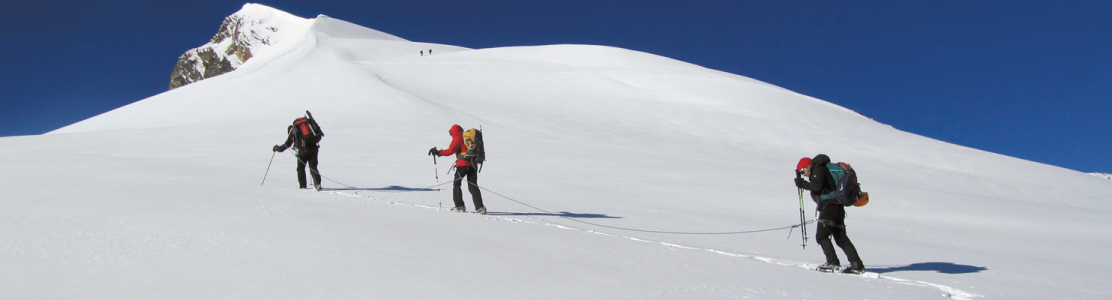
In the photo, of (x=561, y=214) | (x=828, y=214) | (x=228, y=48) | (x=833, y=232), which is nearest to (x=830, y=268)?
(x=833, y=232)

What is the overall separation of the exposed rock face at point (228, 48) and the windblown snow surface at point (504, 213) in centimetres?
9223

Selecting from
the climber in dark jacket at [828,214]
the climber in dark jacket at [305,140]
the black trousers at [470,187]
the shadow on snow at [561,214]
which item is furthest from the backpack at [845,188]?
the climber in dark jacket at [305,140]

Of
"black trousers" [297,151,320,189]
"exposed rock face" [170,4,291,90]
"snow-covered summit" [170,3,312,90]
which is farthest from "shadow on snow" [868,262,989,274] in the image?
"exposed rock face" [170,4,291,90]

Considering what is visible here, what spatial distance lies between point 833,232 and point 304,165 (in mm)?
7449

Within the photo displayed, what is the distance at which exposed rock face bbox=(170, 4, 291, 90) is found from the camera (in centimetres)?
10889

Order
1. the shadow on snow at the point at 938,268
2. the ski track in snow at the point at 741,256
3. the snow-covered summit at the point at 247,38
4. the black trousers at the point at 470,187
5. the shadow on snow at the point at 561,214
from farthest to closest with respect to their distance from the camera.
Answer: the snow-covered summit at the point at 247,38 → the shadow on snow at the point at 561,214 → the black trousers at the point at 470,187 → the shadow on snow at the point at 938,268 → the ski track in snow at the point at 741,256

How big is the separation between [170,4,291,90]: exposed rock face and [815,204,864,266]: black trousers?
109 meters

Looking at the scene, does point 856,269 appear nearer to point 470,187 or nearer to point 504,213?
point 504,213

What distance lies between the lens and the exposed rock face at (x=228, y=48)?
357 ft

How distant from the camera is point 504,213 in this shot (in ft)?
28.6

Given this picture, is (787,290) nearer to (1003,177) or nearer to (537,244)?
(537,244)

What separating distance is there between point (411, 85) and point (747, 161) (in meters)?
17.8

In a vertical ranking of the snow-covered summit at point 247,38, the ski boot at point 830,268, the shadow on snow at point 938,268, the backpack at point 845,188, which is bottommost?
the ski boot at point 830,268

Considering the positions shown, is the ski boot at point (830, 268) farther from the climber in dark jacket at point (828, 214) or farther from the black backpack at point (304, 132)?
the black backpack at point (304, 132)
